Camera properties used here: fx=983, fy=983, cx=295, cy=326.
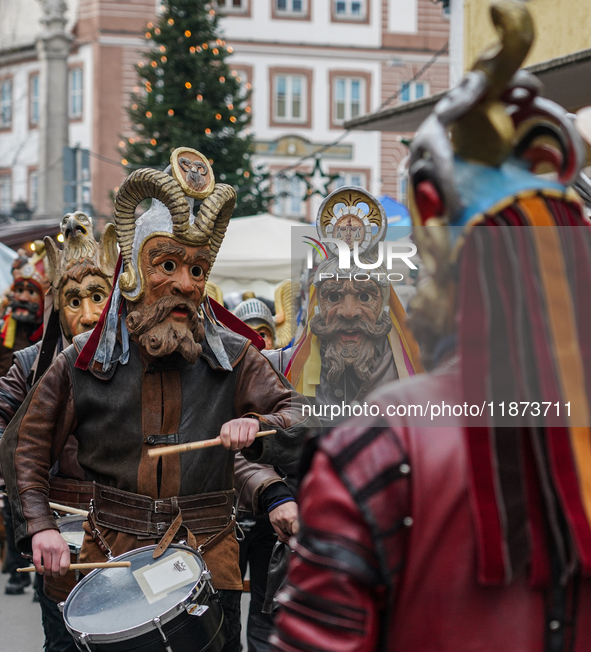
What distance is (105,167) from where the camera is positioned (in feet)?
125

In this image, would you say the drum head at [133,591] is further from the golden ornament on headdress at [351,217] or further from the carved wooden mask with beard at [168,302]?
the golden ornament on headdress at [351,217]

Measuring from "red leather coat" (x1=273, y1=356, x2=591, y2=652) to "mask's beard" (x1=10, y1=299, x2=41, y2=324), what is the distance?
7438 millimetres

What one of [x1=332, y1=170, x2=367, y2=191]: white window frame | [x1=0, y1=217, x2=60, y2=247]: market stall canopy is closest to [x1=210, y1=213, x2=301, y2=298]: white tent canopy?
[x1=0, y1=217, x2=60, y2=247]: market stall canopy

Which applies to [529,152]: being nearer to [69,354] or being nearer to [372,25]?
[69,354]

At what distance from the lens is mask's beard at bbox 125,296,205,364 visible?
3.90 metres

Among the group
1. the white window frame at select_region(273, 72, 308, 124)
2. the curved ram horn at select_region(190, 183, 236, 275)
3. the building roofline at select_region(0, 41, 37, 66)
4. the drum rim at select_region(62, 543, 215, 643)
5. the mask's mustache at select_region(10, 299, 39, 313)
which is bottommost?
the drum rim at select_region(62, 543, 215, 643)

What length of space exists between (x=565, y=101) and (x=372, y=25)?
31.6 meters

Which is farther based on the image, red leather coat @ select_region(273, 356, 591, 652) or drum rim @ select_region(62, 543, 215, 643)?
drum rim @ select_region(62, 543, 215, 643)

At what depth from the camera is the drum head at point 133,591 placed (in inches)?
133

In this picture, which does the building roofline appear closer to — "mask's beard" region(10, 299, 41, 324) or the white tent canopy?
the white tent canopy

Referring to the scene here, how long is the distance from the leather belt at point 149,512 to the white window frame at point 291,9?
3708cm

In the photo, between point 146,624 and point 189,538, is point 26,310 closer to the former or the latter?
point 189,538

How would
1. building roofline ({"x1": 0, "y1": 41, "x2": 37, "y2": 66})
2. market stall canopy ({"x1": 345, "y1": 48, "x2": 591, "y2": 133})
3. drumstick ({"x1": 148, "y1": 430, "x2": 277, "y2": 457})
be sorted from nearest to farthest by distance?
drumstick ({"x1": 148, "y1": 430, "x2": 277, "y2": 457}) < market stall canopy ({"x1": 345, "y1": 48, "x2": 591, "y2": 133}) < building roofline ({"x1": 0, "y1": 41, "x2": 37, "y2": 66})

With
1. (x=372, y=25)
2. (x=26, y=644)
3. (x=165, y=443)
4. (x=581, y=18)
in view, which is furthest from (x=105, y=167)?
(x=165, y=443)
